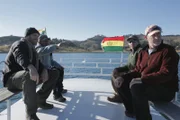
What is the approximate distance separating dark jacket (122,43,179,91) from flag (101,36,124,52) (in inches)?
119

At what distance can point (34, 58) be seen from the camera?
237 cm

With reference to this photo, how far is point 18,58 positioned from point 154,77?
146 centimetres

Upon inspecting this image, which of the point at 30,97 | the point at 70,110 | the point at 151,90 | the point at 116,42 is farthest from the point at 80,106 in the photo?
the point at 116,42

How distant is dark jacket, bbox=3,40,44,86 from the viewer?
207cm

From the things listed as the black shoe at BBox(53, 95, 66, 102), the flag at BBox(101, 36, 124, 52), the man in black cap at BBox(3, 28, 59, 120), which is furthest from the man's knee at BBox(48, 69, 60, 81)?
the flag at BBox(101, 36, 124, 52)

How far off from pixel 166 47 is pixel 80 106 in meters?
1.68

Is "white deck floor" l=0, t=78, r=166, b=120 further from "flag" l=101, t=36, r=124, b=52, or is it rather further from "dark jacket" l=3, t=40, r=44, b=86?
"flag" l=101, t=36, r=124, b=52

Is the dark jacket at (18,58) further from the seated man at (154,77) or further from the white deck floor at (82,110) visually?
the seated man at (154,77)

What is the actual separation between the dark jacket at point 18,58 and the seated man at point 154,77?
3.85 feet

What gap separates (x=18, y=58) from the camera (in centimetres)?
210

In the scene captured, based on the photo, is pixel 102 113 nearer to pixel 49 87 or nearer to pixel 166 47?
pixel 49 87

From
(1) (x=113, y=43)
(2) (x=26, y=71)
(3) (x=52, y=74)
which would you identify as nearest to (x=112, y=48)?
(1) (x=113, y=43)

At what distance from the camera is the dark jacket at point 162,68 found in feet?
6.48

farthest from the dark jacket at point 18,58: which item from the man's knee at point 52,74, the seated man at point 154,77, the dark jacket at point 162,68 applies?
the dark jacket at point 162,68
